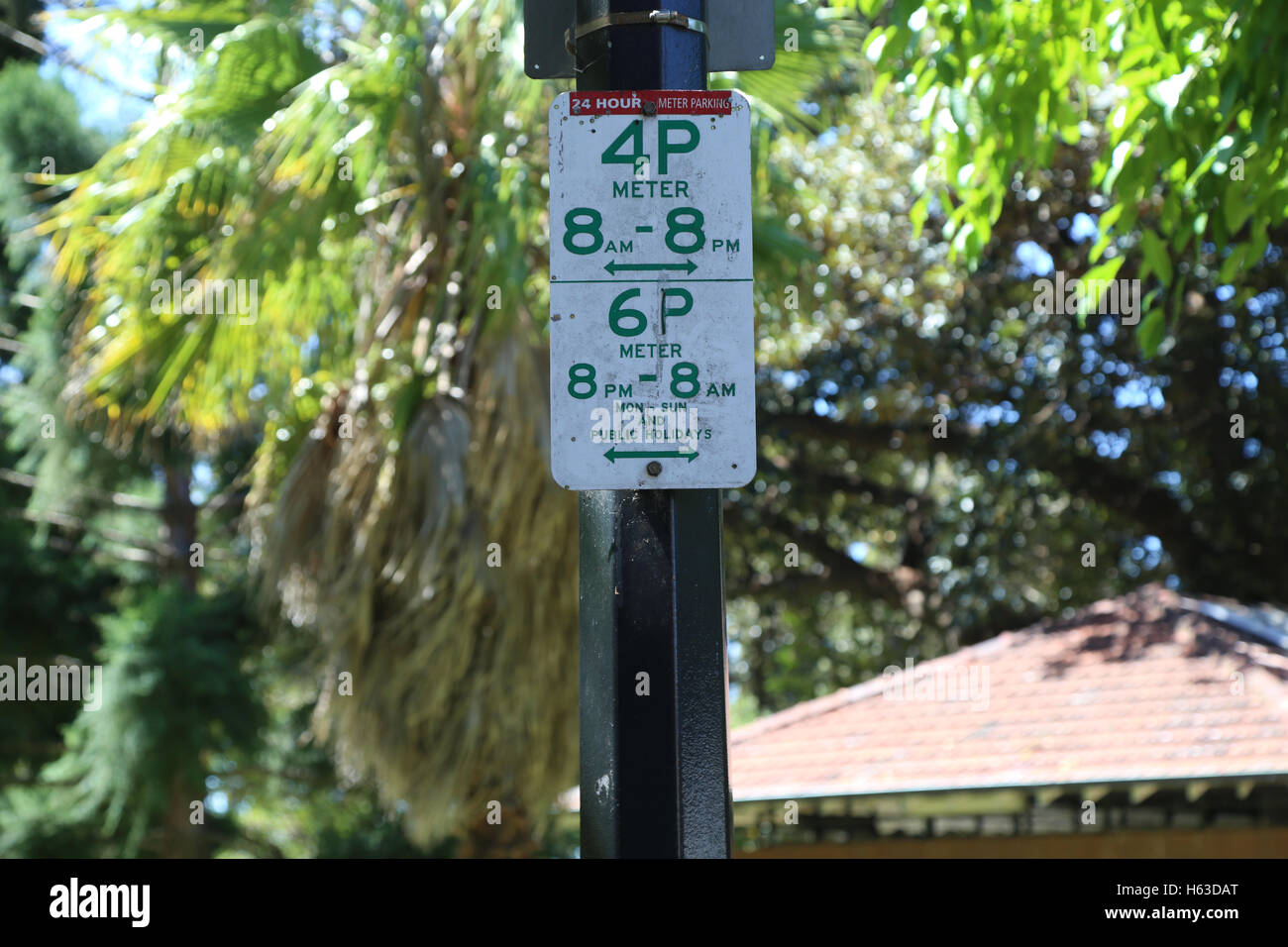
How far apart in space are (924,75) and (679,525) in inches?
141

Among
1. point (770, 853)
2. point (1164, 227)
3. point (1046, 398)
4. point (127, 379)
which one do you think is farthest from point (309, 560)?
point (1046, 398)

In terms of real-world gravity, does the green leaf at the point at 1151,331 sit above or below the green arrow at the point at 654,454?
above

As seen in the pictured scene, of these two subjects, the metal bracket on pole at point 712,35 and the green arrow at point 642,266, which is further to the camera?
the metal bracket on pole at point 712,35

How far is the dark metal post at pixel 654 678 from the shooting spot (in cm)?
215

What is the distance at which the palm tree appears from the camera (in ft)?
26.9

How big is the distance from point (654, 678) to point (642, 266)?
704 millimetres

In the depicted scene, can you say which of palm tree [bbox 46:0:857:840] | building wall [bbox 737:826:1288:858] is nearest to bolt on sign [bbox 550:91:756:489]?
palm tree [bbox 46:0:857:840]

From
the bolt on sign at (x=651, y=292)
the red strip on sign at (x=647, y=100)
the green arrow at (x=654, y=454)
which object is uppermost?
the red strip on sign at (x=647, y=100)

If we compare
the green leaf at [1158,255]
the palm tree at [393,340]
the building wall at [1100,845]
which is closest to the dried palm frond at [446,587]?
the palm tree at [393,340]

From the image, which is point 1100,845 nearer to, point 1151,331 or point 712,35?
point 1151,331

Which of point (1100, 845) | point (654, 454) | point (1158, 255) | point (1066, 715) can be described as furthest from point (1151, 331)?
point (1066, 715)

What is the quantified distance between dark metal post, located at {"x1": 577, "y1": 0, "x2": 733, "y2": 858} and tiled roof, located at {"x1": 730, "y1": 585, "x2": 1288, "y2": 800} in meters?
7.34

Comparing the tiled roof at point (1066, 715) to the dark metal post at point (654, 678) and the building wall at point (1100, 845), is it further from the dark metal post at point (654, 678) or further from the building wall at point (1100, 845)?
the dark metal post at point (654, 678)

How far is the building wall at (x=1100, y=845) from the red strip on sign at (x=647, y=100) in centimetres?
794
